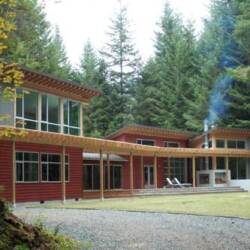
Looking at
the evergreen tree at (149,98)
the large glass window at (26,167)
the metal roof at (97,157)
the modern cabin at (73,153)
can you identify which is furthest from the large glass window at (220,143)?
the large glass window at (26,167)

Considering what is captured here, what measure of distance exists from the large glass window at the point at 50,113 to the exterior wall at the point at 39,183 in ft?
3.35

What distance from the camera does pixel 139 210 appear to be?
16.0m

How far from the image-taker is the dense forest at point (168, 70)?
41.6 m

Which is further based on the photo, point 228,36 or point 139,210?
point 228,36

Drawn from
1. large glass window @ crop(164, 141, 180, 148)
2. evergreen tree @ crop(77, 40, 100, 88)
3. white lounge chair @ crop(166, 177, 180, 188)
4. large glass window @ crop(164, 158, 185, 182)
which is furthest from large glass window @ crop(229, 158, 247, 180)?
evergreen tree @ crop(77, 40, 100, 88)

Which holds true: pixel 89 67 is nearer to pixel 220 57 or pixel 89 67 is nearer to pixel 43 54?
pixel 43 54

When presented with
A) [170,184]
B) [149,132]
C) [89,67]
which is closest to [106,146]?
[170,184]

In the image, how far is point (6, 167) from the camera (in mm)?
21328

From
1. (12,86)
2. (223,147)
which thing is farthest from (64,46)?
(12,86)

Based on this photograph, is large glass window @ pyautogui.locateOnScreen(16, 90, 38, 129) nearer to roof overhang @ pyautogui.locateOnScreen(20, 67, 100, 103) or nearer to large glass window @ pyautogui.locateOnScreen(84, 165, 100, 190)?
roof overhang @ pyautogui.locateOnScreen(20, 67, 100, 103)

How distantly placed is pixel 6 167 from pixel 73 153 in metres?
4.49

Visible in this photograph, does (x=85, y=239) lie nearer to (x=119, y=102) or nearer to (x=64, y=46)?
(x=119, y=102)

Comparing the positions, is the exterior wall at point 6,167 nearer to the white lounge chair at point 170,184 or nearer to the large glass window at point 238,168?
the white lounge chair at point 170,184

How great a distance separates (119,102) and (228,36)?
1197 cm
